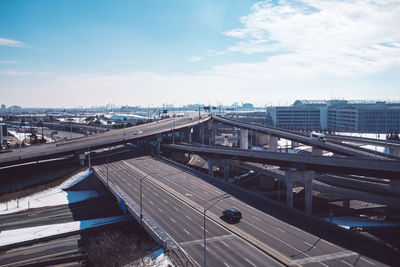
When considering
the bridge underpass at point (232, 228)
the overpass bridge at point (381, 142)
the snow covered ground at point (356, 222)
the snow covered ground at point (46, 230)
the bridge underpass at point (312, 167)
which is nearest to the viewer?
the bridge underpass at point (232, 228)

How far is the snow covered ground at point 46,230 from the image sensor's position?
1686 inches

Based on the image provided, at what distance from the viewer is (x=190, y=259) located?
92.0ft

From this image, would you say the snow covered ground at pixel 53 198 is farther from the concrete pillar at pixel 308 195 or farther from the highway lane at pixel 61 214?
the concrete pillar at pixel 308 195

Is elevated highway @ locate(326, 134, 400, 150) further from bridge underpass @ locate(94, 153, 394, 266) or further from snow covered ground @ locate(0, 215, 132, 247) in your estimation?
snow covered ground @ locate(0, 215, 132, 247)

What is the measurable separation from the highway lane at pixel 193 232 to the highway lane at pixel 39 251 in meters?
10.6

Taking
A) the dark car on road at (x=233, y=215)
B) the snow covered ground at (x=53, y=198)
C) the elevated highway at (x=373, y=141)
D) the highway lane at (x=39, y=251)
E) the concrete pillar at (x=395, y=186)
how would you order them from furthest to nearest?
the elevated highway at (x=373, y=141) < the snow covered ground at (x=53, y=198) < the concrete pillar at (x=395, y=186) < the dark car on road at (x=233, y=215) < the highway lane at (x=39, y=251)

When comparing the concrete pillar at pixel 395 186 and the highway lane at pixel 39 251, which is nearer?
the highway lane at pixel 39 251

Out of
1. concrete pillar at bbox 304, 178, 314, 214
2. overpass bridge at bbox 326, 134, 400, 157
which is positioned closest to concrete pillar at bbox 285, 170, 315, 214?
concrete pillar at bbox 304, 178, 314, 214

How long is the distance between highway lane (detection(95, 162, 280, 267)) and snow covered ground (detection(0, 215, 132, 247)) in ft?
19.3

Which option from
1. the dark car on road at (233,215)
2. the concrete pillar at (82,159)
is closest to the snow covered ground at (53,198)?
the concrete pillar at (82,159)

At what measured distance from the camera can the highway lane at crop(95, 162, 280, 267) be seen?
28.0 meters

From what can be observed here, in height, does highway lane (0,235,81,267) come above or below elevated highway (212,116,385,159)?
below

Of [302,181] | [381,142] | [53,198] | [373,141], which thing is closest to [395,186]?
[302,181]

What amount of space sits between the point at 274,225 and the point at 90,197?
4354 centimetres
